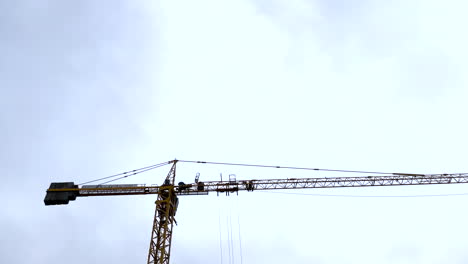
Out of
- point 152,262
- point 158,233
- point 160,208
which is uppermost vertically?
point 160,208

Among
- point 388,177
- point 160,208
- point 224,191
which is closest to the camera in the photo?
point 160,208

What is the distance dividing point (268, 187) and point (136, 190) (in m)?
21.2

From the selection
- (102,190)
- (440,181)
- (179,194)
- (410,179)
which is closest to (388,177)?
(410,179)

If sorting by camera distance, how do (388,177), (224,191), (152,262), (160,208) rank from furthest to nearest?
(388,177) → (224,191) → (160,208) → (152,262)

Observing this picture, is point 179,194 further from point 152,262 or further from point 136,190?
point 152,262

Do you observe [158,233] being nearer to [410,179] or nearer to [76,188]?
[76,188]

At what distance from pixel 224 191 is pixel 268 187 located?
7608 millimetres

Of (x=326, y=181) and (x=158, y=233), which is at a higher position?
(x=326, y=181)

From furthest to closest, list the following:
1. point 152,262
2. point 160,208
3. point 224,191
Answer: point 224,191 < point 160,208 < point 152,262

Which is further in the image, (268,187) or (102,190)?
(268,187)

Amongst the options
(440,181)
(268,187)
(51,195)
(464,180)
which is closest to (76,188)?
(51,195)

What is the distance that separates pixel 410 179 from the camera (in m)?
66.3

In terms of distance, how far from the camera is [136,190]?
57500 millimetres

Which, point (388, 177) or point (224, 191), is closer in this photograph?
point (224, 191)
